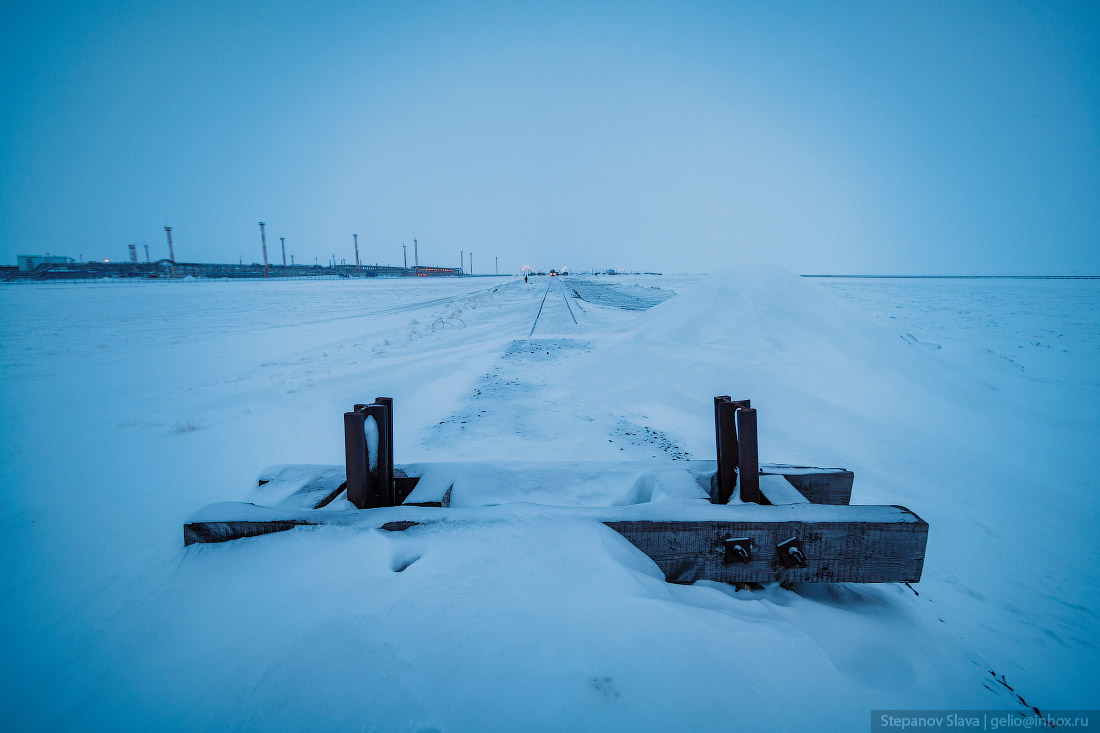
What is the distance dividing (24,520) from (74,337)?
46.7 feet

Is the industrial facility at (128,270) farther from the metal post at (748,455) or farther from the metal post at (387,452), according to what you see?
the metal post at (748,455)

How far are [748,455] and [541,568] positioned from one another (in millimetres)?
1167

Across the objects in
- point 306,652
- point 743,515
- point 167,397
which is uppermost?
point 743,515

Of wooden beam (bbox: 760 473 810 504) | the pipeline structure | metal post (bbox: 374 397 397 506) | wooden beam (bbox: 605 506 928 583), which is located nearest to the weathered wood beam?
wooden beam (bbox: 605 506 928 583)

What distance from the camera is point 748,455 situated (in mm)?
2139

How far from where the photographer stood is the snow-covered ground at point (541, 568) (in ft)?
4.64

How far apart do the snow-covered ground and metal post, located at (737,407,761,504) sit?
48 centimetres

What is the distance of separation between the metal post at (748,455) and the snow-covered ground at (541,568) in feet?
1.56

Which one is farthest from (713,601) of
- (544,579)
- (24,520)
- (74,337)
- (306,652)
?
(74,337)

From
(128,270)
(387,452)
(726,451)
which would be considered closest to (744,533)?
(726,451)

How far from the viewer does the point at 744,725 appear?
133cm

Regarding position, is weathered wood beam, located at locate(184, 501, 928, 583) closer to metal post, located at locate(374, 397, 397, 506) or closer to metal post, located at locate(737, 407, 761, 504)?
metal post, located at locate(737, 407, 761, 504)

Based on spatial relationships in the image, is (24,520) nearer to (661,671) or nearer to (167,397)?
(167,397)

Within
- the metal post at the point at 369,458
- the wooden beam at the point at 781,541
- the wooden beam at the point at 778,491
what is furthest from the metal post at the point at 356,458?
the wooden beam at the point at 778,491
